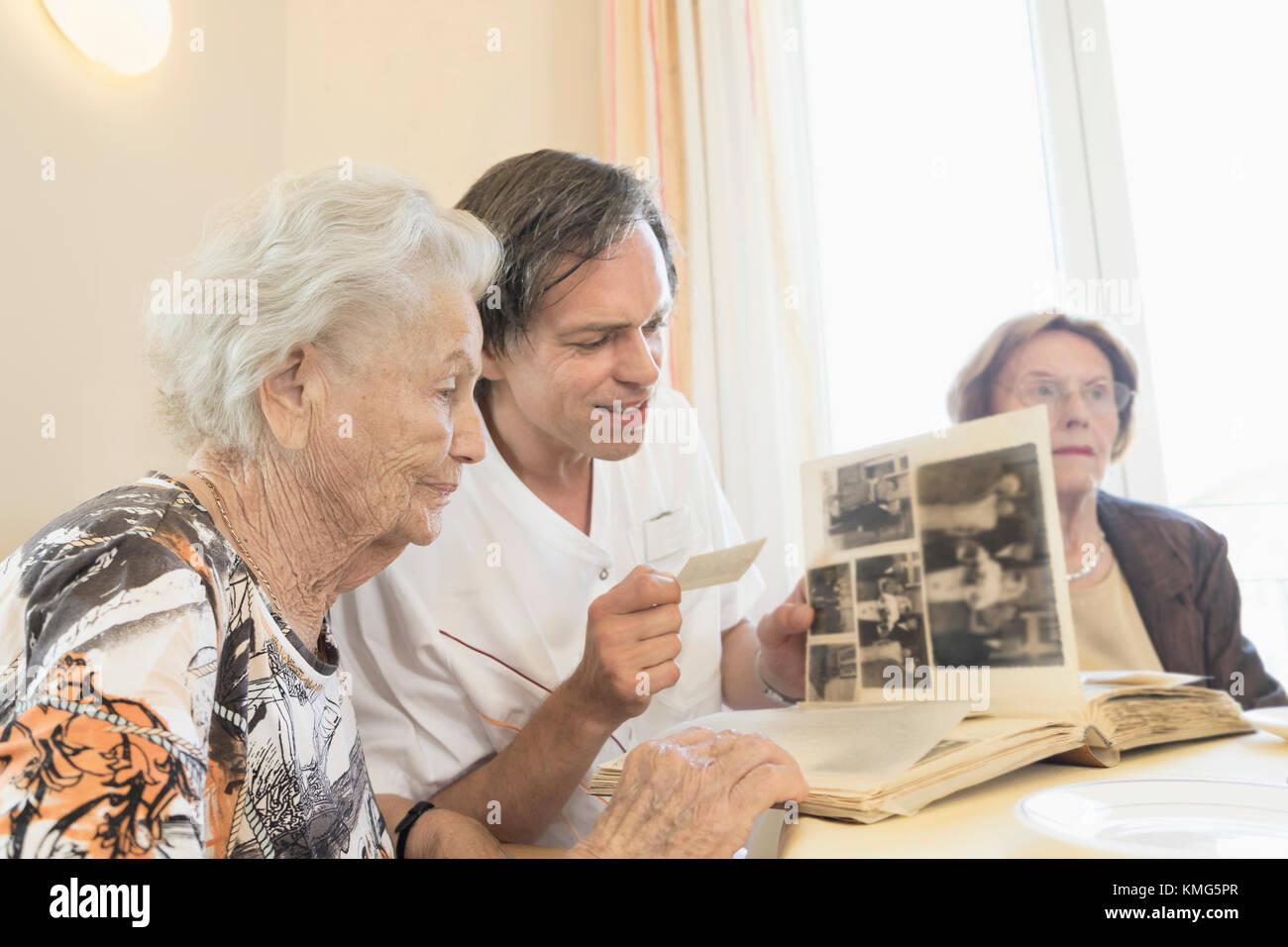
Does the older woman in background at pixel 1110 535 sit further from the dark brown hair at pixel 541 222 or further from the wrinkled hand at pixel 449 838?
the wrinkled hand at pixel 449 838

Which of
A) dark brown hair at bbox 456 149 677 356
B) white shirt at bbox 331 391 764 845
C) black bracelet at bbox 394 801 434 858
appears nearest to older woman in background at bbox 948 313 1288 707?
white shirt at bbox 331 391 764 845

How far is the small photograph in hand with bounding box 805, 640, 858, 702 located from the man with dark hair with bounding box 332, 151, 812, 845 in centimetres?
5

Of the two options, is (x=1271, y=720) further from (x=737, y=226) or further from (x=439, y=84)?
(x=439, y=84)

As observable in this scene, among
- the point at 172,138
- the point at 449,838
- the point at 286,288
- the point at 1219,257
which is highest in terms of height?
the point at 172,138

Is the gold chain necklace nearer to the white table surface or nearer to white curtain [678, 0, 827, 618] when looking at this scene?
the white table surface

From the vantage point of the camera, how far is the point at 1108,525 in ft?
4.77

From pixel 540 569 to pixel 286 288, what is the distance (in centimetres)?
55

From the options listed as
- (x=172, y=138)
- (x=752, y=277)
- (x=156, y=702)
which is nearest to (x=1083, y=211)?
(x=752, y=277)

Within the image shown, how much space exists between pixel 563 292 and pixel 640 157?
1402mm

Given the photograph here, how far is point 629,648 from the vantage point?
0.95 meters

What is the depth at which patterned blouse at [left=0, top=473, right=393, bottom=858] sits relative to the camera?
50 cm
